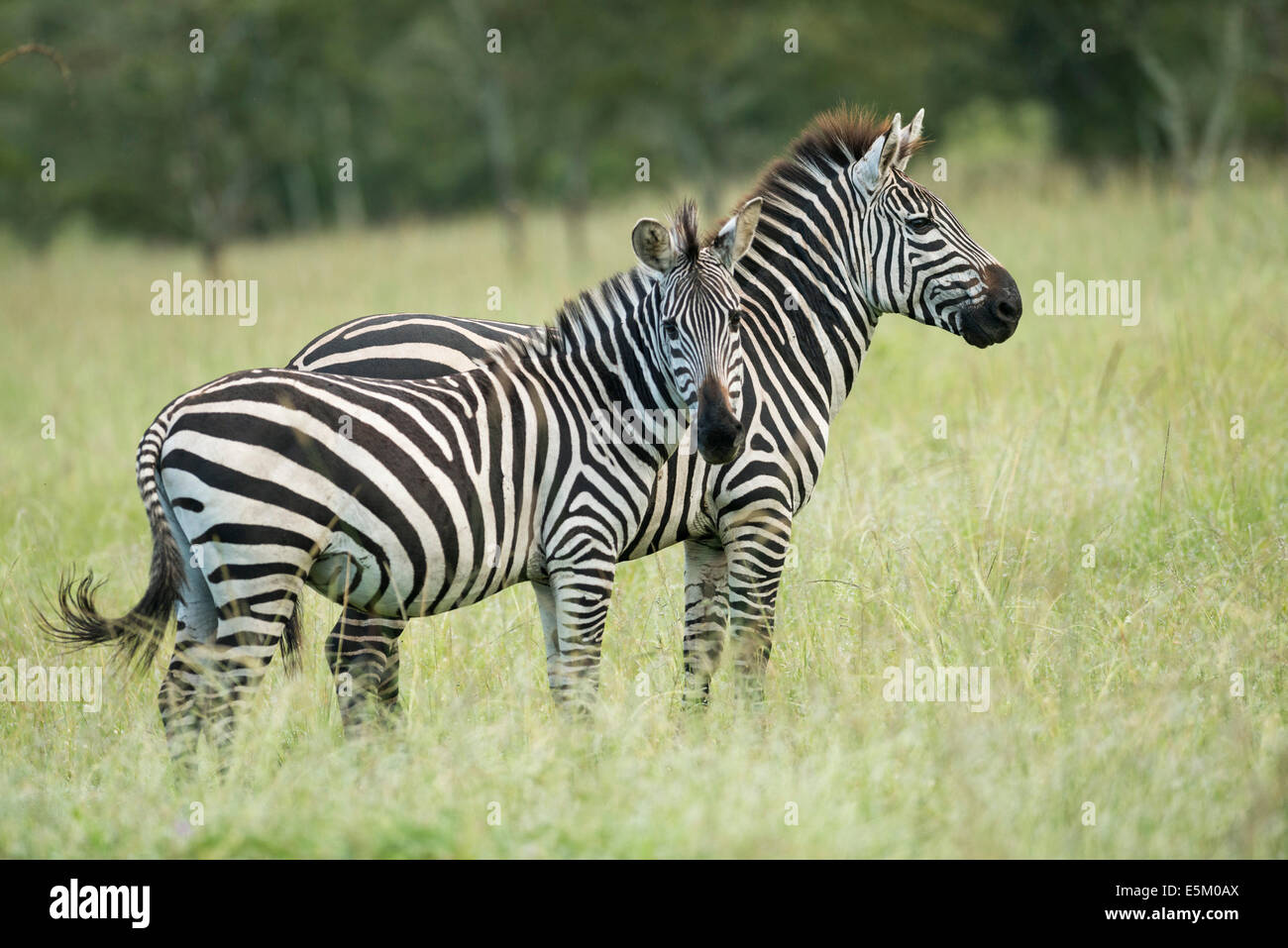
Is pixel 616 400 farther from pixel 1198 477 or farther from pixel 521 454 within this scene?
pixel 1198 477

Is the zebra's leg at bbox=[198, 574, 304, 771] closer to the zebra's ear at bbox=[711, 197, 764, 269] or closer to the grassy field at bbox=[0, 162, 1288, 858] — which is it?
the grassy field at bbox=[0, 162, 1288, 858]

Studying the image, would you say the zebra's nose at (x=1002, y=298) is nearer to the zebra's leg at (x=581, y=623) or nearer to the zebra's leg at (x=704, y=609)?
the zebra's leg at (x=704, y=609)

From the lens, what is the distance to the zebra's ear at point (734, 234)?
4.57m

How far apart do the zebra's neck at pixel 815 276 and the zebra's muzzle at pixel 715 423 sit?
1.16 m

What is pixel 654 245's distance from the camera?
14.4ft

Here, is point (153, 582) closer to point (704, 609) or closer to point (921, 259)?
point (704, 609)

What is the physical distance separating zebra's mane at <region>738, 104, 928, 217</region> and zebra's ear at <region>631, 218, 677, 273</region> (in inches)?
39.6

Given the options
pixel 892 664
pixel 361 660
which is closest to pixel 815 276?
pixel 892 664

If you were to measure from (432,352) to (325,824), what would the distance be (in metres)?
2.38

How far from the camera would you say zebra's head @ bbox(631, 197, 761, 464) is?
13.5 feet

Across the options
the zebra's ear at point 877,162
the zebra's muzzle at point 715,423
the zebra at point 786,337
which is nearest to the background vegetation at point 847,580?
the zebra at point 786,337

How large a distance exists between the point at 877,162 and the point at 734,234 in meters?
0.97

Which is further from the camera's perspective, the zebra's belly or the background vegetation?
the zebra's belly

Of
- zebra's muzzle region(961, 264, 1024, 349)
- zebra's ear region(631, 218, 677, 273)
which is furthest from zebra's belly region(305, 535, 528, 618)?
zebra's muzzle region(961, 264, 1024, 349)
